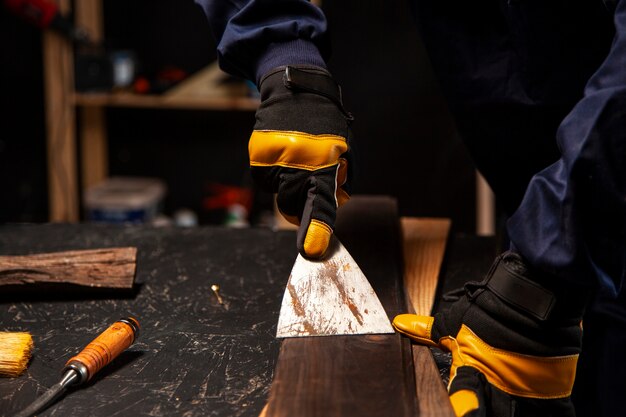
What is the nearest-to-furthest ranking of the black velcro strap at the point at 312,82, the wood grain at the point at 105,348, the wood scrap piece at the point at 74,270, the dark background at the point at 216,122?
the wood grain at the point at 105,348 → the black velcro strap at the point at 312,82 → the wood scrap piece at the point at 74,270 → the dark background at the point at 216,122

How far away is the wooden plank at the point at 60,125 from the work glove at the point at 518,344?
8.22 feet

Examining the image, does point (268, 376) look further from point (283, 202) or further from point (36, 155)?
point (36, 155)

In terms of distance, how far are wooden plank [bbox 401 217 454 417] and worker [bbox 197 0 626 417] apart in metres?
0.03

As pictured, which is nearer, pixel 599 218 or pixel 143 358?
pixel 599 218

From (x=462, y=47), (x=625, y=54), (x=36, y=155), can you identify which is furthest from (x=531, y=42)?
(x=36, y=155)

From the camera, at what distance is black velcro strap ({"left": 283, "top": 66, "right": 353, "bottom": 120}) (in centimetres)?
124

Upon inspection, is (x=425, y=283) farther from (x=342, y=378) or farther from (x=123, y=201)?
(x=123, y=201)

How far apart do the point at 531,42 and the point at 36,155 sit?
2.46 metres

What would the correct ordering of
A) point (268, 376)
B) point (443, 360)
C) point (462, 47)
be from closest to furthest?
point (268, 376)
point (443, 360)
point (462, 47)

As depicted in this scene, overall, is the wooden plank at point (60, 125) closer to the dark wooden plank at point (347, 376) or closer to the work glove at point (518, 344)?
the dark wooden plank at point (347, 376)

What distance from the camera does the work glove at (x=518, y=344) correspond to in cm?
97

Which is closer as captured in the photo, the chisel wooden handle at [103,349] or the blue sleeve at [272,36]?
the chisel wooden handle at [103,349]

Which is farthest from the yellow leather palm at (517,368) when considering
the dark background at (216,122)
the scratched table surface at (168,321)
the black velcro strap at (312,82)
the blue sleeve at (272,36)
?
the dark background at (216,122)

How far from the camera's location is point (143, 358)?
1.10 metres
